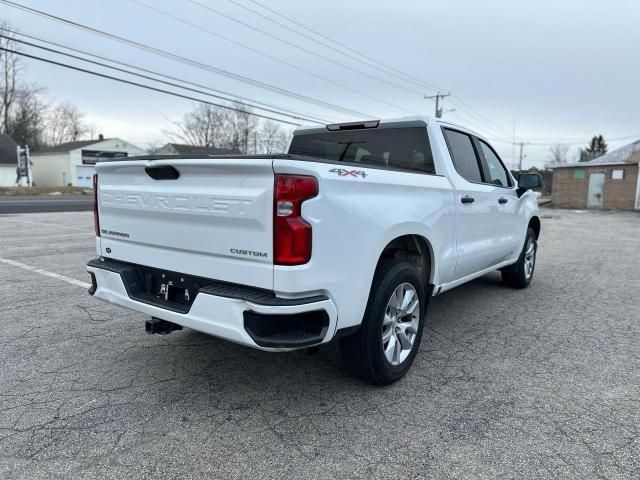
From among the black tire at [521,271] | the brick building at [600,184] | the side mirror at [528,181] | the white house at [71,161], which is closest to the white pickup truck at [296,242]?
the side mirror at [528,181]

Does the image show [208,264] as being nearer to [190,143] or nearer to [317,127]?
[317,127]

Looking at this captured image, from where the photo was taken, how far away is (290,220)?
8.49ft

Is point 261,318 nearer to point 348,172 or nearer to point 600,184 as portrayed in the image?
point 348,172

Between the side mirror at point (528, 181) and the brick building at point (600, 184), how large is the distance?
26736 mm

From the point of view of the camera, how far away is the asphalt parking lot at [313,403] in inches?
101

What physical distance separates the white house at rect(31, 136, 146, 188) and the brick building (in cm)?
4379

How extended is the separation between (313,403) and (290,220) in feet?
4.48

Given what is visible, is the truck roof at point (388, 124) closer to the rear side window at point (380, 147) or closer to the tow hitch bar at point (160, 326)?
the rear side window at point (380, 147)

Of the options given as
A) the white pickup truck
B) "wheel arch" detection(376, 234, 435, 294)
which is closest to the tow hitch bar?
the white pickup truck

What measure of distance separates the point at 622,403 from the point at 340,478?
212 cm

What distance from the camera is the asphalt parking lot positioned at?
2.57 m

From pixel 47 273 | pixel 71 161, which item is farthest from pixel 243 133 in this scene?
pixel 47 273

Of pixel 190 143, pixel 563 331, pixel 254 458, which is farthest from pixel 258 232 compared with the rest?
pixel 190 143

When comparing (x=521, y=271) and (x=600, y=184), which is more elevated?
(x=600, y=184)
